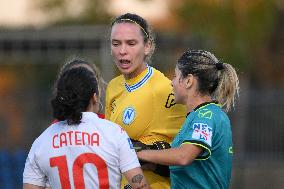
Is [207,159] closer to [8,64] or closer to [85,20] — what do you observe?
[8,64]

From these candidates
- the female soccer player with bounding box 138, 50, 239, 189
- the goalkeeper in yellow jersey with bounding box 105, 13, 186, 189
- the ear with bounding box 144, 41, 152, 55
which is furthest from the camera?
the ear with bounding box 144, 41, 152, 55

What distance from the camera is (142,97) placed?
6.43 meters

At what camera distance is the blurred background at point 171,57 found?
51.8ft

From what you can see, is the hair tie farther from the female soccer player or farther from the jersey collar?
the jersey collar

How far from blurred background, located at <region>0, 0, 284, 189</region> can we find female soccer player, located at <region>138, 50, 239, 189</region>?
2.89 metres

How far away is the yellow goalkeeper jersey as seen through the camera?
6371mm

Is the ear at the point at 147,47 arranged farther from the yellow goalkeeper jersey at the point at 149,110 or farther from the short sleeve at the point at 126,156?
the short sleeve at the point at 126,156

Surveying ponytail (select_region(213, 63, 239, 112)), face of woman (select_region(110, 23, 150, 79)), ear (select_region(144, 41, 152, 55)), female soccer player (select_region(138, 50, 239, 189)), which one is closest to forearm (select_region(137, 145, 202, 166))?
female soccer player (select_region(138, 50, 239, 189))


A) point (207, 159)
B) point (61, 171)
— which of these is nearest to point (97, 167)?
point (61, 171)

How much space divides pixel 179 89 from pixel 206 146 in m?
0.45

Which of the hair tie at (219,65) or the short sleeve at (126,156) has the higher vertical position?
the hair tie at (219,65)

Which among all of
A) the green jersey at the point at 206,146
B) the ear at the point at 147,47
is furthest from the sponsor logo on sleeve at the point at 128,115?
the green jersey at the point at 206,146

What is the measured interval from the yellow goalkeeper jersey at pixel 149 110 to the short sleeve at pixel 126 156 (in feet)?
2.88

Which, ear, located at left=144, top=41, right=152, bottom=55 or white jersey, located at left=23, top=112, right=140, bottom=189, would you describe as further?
ear, located at left=144, top=41, right=152, bottom=55
